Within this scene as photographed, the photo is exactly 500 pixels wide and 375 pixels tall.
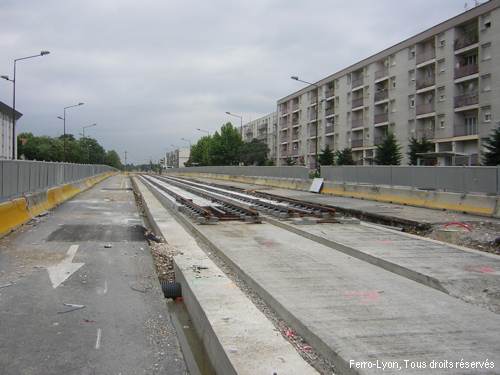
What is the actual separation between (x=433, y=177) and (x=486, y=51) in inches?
1286

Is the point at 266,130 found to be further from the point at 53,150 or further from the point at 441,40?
the point at 441,40

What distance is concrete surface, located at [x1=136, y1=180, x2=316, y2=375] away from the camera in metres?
4.57

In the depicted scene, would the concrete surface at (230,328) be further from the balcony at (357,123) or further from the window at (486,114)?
the balcony at (357,123)

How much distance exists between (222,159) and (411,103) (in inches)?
2406

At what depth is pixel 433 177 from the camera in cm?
2069

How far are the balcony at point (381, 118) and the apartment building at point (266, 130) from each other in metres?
50.5

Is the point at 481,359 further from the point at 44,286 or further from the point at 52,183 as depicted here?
the point at 52,183

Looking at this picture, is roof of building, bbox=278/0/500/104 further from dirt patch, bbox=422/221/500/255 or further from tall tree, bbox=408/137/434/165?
dirt patch, bbox=422/221/500/255

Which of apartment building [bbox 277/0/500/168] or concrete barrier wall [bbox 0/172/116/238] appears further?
apartment building [bbox 277/0/500/168]

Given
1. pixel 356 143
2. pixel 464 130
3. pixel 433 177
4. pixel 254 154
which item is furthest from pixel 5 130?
pixel 433 177

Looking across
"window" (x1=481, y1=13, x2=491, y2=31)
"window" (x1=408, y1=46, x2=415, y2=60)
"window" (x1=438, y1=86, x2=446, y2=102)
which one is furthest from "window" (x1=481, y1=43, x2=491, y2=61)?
"window" (x1=408, y1=46, x2=415, y2=60)

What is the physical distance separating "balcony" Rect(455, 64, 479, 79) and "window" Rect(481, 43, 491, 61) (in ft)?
4.14

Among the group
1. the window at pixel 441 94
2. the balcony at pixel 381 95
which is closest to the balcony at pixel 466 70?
the window at pixel 441 94

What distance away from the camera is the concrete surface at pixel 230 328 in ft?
15.0
